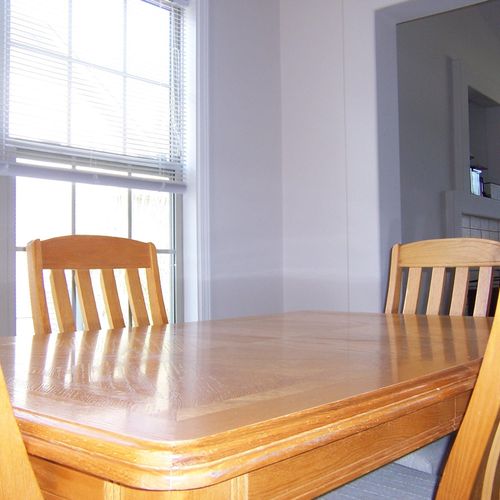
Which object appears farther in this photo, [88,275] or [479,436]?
[88,275]

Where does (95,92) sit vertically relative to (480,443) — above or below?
above

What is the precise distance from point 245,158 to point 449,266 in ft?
5.05

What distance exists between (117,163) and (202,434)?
231 cm

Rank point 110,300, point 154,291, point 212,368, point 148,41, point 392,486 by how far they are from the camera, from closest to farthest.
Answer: point 212,368, point 392,486, point 110,300, point 154,291, point 148,41

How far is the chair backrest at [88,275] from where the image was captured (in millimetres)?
1533

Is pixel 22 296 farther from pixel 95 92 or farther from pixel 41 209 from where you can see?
pixel 95 92

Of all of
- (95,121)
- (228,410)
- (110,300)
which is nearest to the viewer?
(228,410)

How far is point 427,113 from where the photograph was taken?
424 centimetres

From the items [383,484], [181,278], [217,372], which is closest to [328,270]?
[181,278]

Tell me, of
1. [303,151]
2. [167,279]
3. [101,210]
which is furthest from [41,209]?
[303,151]

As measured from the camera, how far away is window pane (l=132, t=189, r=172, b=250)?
2.83 metres

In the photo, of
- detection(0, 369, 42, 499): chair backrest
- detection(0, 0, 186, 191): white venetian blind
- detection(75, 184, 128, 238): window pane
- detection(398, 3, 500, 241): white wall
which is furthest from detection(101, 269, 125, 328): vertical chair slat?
detection(398, 3, 500, 241): white wall

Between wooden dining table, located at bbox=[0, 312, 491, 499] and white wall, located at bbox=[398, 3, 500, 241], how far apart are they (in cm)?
289

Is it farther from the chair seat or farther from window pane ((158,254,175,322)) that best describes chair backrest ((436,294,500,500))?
window pane ((158,254,175,322))
